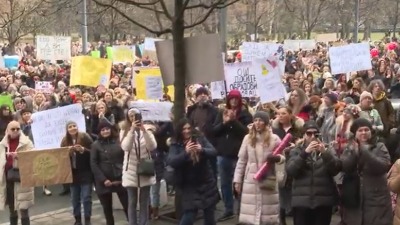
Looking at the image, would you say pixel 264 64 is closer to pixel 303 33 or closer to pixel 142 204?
pixel 142 204

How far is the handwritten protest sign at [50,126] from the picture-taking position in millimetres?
9391

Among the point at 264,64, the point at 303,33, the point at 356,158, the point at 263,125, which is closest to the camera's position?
the point at 356,158

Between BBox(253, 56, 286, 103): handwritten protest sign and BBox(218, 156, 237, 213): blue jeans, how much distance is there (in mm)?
1799

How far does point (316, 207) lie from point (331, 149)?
2.04ft

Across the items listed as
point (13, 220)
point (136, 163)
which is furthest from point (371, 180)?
point (13, 220)

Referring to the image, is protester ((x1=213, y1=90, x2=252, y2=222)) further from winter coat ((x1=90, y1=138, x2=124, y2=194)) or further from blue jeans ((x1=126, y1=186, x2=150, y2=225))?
winter coat ((x1=90, y1=138, x2=124, y2=194))

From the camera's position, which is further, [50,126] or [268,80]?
[268,80]

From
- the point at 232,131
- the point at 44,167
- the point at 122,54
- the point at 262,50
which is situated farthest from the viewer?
the point at 122,54

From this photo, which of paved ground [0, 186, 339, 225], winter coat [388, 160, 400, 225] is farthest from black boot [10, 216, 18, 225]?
winter coat [388, 160, 400, 225]

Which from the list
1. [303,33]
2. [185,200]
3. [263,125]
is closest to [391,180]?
[263,125]

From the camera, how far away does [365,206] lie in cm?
708

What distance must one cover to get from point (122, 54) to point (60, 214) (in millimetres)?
11255

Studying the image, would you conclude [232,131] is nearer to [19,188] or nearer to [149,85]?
[19,188]

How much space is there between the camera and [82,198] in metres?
8.95
